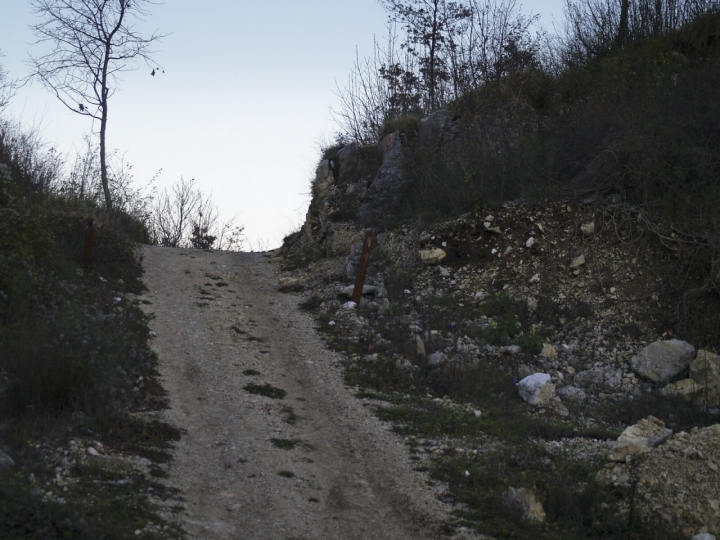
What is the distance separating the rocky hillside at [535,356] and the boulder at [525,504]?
12 mm

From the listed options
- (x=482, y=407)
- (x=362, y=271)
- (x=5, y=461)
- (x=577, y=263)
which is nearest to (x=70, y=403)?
(x=5, y=461)

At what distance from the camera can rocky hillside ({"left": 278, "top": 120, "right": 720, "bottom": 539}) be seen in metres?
6.01

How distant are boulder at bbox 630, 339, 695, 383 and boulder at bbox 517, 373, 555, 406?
161 centimetres

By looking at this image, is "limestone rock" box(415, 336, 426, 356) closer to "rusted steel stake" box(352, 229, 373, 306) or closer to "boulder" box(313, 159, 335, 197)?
"rusted steel stake" box(352, 229, 373, 306)

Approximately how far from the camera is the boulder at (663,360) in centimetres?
959

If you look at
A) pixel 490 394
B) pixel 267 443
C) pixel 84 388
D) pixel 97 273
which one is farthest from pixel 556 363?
pixel 97 273

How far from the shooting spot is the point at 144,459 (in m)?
6.38

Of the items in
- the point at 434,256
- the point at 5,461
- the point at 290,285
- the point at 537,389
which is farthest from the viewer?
the point at 290,285

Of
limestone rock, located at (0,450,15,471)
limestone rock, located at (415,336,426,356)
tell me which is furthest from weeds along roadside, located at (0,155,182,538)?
limestone rock, located at (415,336,426,356)

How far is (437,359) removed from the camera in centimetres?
1013

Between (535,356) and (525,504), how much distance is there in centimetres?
484

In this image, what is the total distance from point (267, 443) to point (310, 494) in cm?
122

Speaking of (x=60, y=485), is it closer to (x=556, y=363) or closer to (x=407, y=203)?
(x=556, y=363)

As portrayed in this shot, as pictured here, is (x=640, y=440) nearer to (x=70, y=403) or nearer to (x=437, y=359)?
(x=437, y=359)
